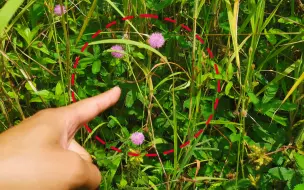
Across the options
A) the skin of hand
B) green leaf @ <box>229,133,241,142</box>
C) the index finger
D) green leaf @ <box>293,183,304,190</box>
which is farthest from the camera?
green leaf @ <box>229,133,241,142</box>

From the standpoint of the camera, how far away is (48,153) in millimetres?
908

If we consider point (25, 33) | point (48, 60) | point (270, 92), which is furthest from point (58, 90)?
point (270, 92)

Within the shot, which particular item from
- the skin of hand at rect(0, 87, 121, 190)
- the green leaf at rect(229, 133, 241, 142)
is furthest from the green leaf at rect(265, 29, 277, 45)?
the skin of hand at rect(0, 87, 121, 190)

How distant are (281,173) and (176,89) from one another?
13.7 inches

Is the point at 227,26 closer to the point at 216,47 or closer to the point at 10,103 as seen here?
the point at 216,47

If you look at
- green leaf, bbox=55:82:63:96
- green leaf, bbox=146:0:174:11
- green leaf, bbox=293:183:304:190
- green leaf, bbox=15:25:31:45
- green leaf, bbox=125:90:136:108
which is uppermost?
green leaf, bbox=146:0:174:11

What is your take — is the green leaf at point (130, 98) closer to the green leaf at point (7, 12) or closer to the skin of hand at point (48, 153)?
the skin of hand at point (48, 153)

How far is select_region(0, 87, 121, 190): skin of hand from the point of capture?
2.83 ft

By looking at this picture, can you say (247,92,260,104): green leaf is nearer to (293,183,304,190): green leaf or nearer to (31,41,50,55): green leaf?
(293,183,304,190): green leaf

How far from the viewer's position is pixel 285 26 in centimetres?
147

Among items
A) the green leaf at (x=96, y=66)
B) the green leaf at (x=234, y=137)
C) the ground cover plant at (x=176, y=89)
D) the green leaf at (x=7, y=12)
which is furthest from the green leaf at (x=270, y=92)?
the green leaf at (x=7, y=12)

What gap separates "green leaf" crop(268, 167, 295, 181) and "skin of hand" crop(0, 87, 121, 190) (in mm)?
519

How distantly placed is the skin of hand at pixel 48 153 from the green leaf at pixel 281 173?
52cm

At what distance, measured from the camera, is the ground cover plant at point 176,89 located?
4.37ft
